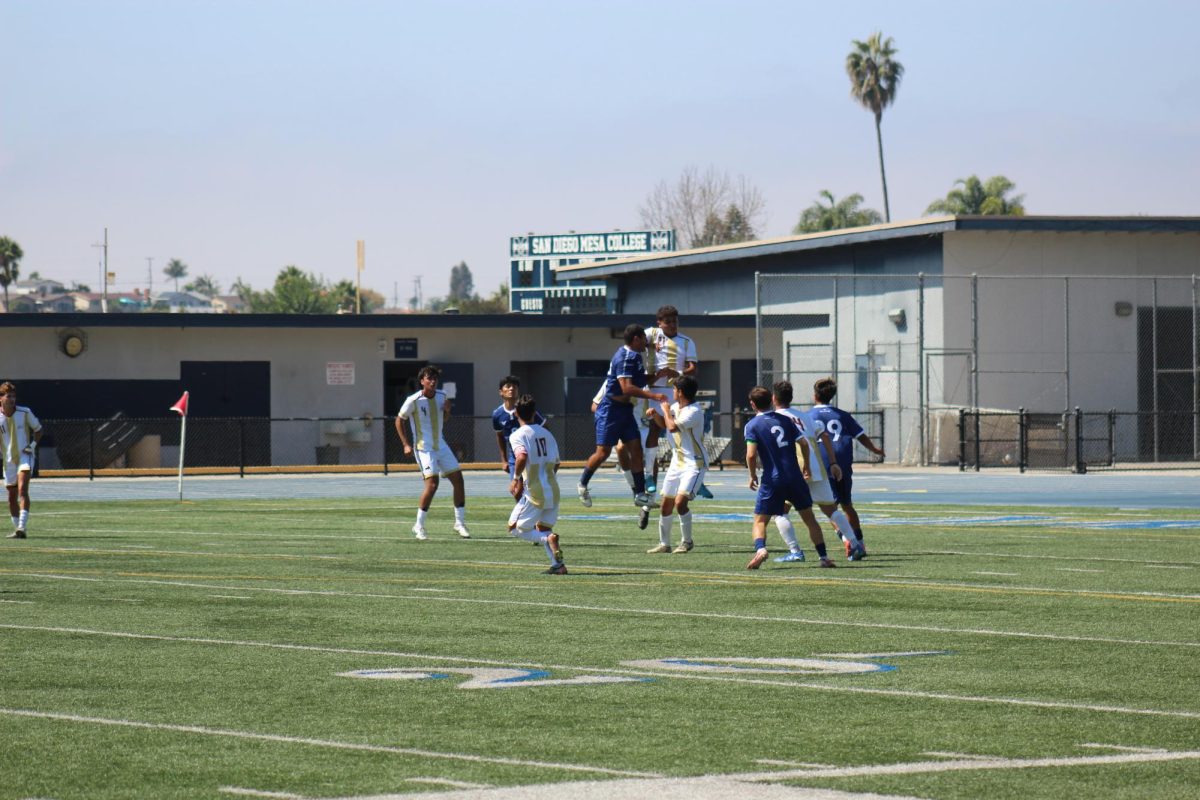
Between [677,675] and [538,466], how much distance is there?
6.37m

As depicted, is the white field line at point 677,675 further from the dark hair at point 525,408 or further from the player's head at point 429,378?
the player's head at point 429,378

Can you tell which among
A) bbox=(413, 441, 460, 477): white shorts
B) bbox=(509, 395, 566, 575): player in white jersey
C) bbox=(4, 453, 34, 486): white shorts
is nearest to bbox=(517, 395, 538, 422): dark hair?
bbox=(509, 395, 566, 575): player in white jersey

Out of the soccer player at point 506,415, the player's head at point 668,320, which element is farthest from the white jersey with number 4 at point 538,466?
the player's head at point 668,320

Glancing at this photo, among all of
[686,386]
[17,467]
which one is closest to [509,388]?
[686,386]

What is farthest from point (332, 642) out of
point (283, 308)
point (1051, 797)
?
point (283, 308)

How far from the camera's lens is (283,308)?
14662 cm

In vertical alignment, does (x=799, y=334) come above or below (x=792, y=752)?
above

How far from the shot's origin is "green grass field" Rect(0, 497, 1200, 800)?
7.18 meters

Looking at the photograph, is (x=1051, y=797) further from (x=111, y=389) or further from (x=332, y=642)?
(x=111, y=389)

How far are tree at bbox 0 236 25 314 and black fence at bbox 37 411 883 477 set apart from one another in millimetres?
85529

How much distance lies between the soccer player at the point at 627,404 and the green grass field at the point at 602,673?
2300 mm

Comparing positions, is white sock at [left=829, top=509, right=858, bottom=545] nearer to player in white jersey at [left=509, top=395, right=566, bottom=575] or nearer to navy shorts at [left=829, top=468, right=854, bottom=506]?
navy shorts at [left=829, top=468, right=854, bottom=506]

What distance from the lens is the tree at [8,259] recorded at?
409 feet

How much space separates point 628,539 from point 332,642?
9363mm
